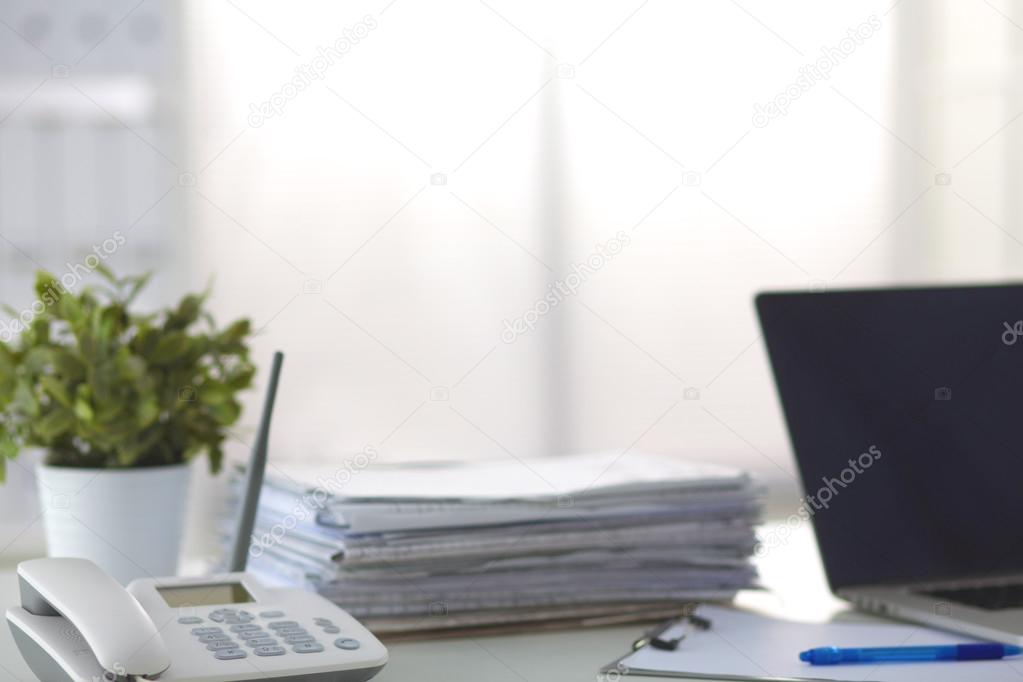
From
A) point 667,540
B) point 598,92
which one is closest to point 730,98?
point 598,92

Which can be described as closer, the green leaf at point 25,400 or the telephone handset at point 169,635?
the telephone handset at point 169,635

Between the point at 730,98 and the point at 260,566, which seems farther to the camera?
the point at 730,98

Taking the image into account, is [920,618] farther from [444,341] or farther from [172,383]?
[444,341]

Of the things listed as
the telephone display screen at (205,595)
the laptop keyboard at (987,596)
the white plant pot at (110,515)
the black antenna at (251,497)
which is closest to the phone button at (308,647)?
the telephone display screen at (205,595)

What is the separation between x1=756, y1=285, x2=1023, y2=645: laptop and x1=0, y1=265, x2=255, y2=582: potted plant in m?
0.55

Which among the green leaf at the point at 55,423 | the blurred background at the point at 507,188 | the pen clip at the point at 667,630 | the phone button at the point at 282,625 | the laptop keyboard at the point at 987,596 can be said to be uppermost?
the blurred background at the point at 507,188

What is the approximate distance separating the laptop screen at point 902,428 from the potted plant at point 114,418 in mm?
551

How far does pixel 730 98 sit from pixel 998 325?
97 cm

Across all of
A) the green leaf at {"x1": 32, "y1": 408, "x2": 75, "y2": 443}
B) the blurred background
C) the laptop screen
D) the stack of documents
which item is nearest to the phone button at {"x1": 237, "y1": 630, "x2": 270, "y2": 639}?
the stack of documents

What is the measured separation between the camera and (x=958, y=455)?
106 cm

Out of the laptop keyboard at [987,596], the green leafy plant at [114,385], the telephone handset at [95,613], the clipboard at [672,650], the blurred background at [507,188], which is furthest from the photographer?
the blurred background at [507,188]

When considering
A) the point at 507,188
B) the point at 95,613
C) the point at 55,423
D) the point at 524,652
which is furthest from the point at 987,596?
the point at 507,188

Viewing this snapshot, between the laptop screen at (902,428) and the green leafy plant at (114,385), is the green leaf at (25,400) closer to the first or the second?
the green leafy plant at (114,385)

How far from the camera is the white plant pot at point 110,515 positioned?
1.07 metres
